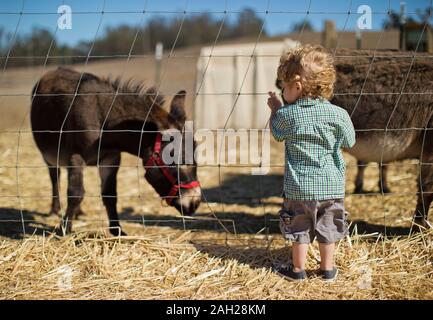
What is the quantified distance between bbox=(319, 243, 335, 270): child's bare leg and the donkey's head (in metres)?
A: 1.50

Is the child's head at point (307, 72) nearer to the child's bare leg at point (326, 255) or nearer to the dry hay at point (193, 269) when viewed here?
the child's bare leg at point (326, 255)

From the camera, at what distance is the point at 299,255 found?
315 cm

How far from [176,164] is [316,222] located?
1.68m

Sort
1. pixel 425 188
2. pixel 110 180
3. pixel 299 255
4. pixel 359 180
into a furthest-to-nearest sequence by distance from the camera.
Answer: pixel 359 180
pixel 110 180
pixel 425 188
pixel 299 255

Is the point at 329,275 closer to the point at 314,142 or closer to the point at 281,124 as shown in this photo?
the point at 314,142

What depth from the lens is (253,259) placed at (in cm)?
364

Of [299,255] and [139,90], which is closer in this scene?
[299,255]

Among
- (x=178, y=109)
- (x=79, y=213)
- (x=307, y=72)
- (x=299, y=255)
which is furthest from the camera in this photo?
(x=79, y=213)

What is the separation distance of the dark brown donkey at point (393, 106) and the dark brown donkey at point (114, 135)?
1795mm

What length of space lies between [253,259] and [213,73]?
30.3 ft

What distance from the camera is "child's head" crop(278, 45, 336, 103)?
9.57 feet

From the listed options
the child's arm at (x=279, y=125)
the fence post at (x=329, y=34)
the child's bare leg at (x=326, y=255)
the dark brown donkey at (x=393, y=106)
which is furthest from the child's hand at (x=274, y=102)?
the fence post at (x=329, y=34)

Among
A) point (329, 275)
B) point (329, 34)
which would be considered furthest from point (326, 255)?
point (329, 34)
